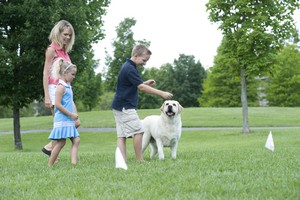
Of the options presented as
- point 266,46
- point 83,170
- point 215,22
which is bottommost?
point 83,170

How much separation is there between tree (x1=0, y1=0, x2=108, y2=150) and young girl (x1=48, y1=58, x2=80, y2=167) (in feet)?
37.1

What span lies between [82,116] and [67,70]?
108ft

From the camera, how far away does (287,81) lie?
6159cm

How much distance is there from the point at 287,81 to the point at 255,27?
41.5 metres

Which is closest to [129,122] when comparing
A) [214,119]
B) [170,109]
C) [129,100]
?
[129,100]

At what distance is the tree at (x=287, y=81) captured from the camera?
199 feet

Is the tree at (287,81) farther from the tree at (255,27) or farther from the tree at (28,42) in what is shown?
the tree at (28,42)

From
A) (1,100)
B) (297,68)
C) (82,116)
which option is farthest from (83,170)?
(297,68)

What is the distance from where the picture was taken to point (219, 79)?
69062mm

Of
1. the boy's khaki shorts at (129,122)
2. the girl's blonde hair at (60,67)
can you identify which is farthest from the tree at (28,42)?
the boy's khaki shorts at (129,122)

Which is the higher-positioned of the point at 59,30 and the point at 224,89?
the point at 224,89

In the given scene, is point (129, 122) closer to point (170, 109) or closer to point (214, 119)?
point (170, 109)

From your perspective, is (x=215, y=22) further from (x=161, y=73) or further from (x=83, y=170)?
(x=161, y=73)

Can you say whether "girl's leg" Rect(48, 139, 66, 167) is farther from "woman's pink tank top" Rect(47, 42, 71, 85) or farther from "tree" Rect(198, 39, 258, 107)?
"tree" Rect(198, 39, 258, 107)
